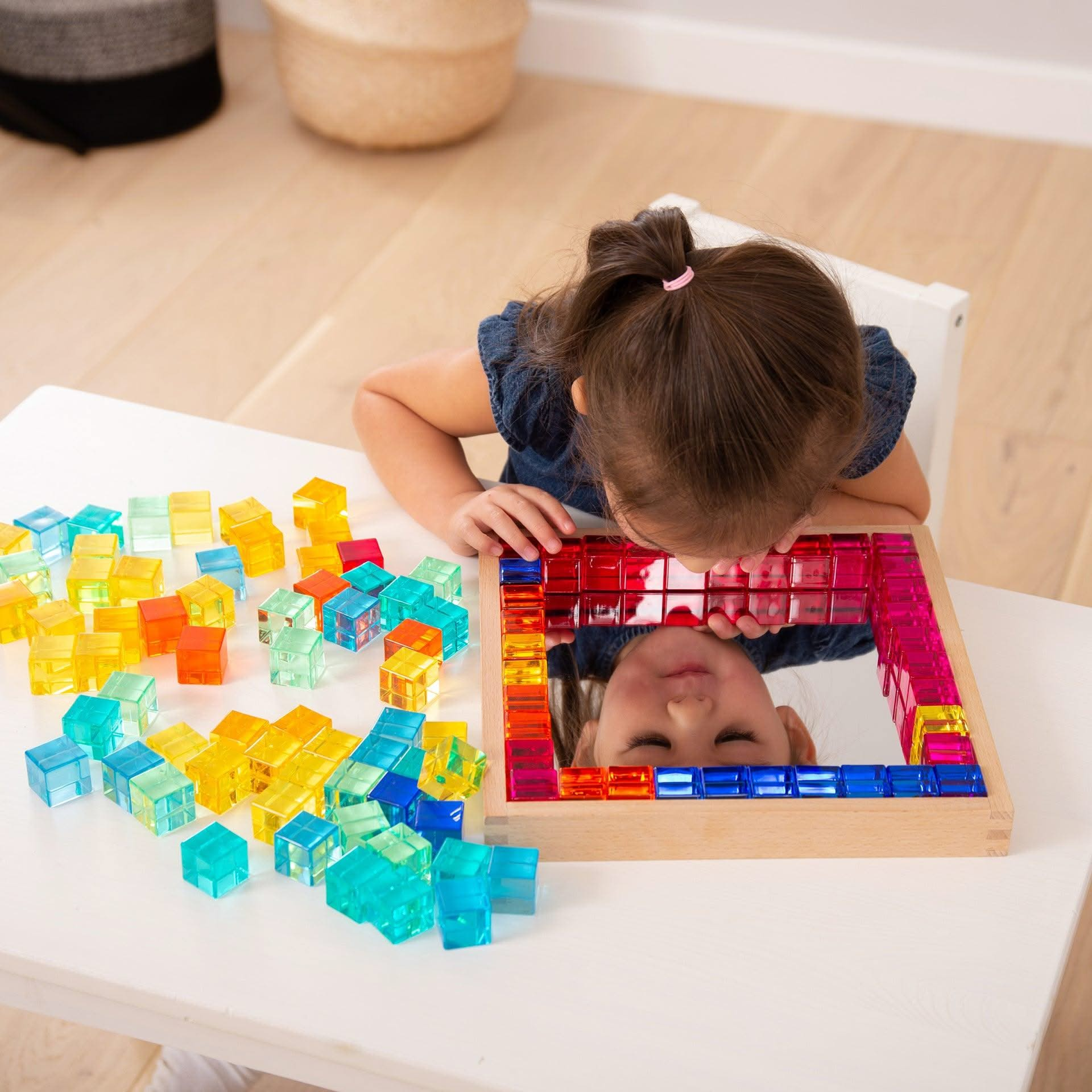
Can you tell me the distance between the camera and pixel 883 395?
3.65 ft

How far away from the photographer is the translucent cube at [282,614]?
0.96 metres

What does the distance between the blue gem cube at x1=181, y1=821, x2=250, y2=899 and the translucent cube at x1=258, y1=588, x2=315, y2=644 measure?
0.19 m

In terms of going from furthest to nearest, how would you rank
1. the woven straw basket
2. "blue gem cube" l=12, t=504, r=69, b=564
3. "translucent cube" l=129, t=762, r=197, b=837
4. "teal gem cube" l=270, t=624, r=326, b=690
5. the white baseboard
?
the white baseboard, the woven straw basket, "blue gem cube" l=12, t=504, r=69, b=564, "teal gem cube" l=270, t=624, r=326, b=690, "translucent cube" l=129, t=762, r=197, b=837

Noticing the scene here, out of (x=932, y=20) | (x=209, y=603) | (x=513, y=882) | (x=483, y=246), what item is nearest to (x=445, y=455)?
(x=209, y=603)

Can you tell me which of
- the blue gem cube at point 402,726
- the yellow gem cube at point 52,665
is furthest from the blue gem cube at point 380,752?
the yellow gem cube at point 52,665

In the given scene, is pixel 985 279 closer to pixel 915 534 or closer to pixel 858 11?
pixel 858 11

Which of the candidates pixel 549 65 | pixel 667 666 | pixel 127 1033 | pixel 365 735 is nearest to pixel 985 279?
pixel 549 65

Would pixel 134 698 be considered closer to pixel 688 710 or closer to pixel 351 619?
pixel 351 619

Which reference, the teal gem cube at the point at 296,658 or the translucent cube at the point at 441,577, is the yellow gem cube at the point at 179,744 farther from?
the translucent cube at the point at 441,577

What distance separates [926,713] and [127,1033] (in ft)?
1.69

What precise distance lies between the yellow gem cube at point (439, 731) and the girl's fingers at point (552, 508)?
0.68ft

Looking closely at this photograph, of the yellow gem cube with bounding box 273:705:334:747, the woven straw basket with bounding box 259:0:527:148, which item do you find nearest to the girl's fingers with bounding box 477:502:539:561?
the yellow gem cube with bounding box 273:705:334:747

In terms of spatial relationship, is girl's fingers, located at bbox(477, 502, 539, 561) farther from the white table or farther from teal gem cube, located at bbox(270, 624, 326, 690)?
the white table

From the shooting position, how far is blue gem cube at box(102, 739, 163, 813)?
0.84m
